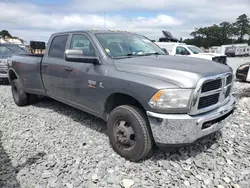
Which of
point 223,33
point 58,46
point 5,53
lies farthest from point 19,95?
point 223,33

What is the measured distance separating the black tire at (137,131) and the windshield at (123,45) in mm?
947

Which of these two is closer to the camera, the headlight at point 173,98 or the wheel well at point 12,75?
the headlight at point 173,98

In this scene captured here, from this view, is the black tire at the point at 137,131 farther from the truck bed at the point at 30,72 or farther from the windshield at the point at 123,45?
the truck bed at the point at 30,72

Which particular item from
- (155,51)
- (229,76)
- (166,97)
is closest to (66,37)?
Result: (155,51)

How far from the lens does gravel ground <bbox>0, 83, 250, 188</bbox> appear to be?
9.14 ft

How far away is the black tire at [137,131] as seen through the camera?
2869mm

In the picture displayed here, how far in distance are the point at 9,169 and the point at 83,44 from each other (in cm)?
222

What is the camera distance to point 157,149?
3.42m

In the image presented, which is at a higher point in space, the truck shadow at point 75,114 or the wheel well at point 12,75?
the wheel well at point 12,75

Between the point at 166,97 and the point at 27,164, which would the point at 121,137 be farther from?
the point at 27,164

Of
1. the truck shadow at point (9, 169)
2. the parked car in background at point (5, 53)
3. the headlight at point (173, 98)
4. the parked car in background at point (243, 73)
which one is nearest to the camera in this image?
the headlight at point (173, 98)

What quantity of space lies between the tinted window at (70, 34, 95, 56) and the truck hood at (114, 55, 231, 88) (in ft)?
2.05

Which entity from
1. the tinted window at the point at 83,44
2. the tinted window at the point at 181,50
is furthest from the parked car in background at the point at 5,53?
the tinted window at the point at 181,50

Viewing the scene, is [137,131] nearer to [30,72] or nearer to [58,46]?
[58,46]
